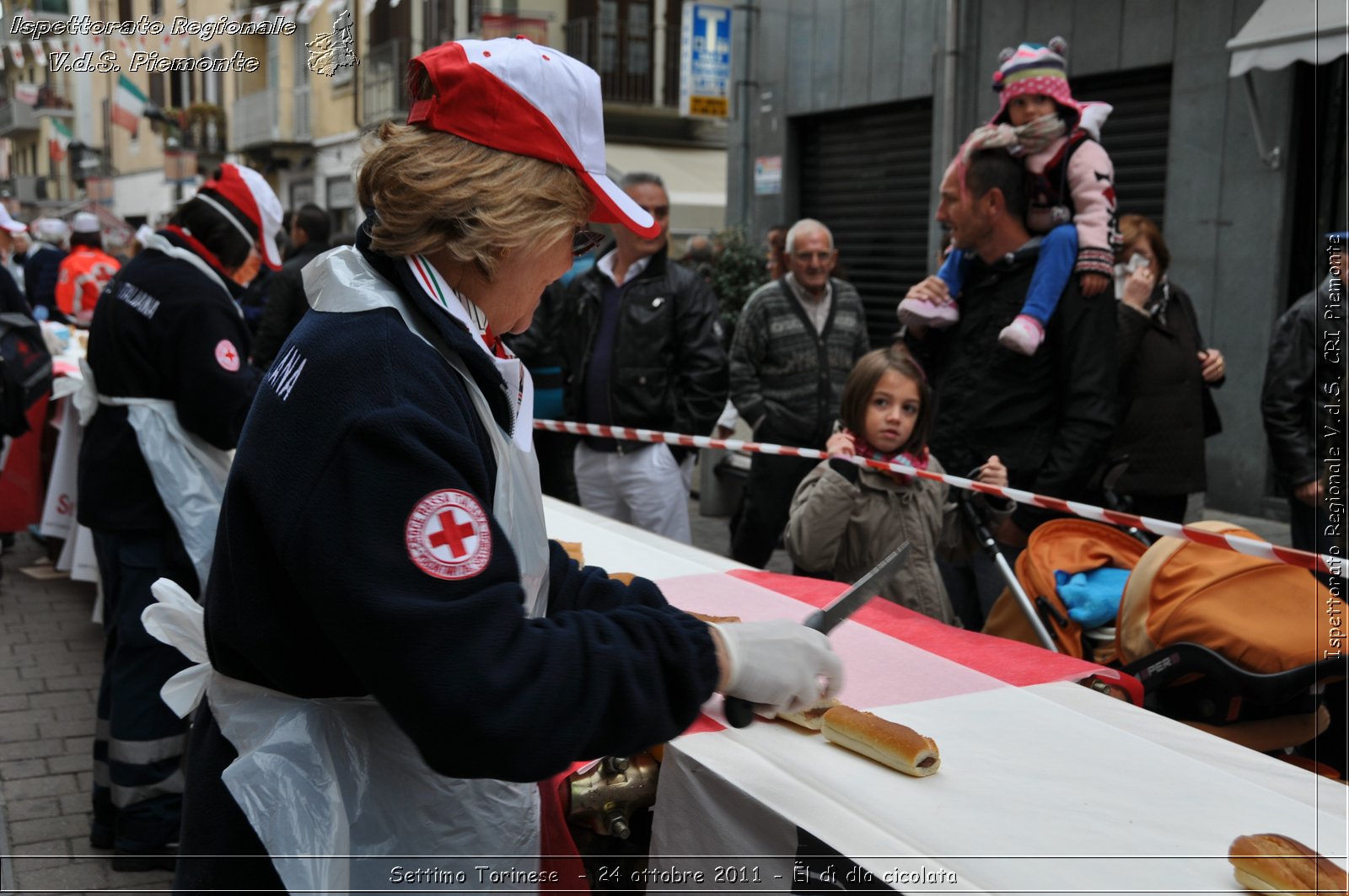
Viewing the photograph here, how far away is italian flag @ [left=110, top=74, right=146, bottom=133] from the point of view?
1500cm

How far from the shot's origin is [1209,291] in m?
8.35

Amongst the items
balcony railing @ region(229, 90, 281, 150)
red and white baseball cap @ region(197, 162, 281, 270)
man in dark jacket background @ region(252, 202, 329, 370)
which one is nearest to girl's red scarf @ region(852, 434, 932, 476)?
red and white baseball cap @ region(197, 162, 281, 270)

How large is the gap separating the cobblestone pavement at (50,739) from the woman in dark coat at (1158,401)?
420 cm

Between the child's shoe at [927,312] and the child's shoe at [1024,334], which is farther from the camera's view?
the child's shoe at [927,312]

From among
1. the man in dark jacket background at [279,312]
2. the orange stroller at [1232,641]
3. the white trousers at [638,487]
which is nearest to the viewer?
the orange stroller at [1232,641]

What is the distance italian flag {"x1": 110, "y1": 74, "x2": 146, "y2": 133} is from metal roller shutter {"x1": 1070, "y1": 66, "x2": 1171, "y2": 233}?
11.6m

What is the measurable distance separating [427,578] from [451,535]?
5 cm

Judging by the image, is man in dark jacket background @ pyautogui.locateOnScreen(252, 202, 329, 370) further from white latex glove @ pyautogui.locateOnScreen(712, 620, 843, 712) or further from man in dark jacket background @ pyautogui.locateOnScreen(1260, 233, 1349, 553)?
white latex glove @ pyautogui.locateOnScreen(712, 620, 843, 712)

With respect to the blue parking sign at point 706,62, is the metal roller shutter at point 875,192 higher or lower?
lower

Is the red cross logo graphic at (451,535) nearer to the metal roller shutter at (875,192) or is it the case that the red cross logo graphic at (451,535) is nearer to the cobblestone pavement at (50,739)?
the cobblestone pavement at (50,739)

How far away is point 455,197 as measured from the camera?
151 centimetres

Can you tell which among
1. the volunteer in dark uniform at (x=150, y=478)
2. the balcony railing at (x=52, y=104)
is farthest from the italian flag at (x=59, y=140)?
the volunteer in dark uniform at (x=150, y=478)

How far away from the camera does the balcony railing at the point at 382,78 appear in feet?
69.2

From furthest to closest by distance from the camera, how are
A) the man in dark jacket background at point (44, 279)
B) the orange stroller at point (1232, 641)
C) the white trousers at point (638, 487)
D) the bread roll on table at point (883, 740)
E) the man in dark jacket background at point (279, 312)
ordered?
the man in dark jacket background at point (44, 279), the man in dark jacket background at point (279, 312), the white trousers at point (638, 487), the orange stroller at point (1232, 641), the bread roll on table at point (883, 740)
